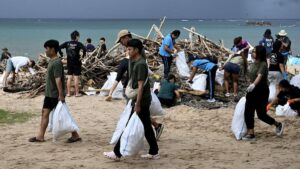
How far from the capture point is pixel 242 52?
1230cm

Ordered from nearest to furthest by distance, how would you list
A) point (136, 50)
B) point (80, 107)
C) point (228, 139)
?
point (136, 50)
point (228, 139)
point (80, 107)

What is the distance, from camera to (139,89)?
6.27 m

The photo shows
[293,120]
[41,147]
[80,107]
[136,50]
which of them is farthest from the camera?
[80,107]

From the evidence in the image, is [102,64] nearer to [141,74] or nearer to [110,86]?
[110,86]

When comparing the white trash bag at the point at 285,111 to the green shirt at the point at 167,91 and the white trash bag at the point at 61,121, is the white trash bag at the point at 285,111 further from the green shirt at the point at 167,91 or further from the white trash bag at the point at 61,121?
the white trash bag at the point at 61,121

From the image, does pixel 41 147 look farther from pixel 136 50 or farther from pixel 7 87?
pixel 7 87

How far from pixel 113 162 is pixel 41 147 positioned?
4.74ft

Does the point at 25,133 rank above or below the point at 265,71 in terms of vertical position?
below

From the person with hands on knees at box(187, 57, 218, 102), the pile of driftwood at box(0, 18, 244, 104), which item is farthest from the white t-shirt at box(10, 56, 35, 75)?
the person with hands on knees at box(187, 57, 218, 102)

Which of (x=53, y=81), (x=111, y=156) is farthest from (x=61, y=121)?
(x=111, y=156)

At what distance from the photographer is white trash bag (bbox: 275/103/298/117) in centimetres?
970

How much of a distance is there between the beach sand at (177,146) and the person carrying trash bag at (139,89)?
358mm

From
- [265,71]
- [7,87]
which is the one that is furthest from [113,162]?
[7,87]

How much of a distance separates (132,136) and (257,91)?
2.50 m
